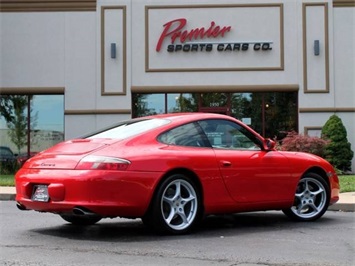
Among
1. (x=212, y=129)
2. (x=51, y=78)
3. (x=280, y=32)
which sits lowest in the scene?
(x=212, y=129)

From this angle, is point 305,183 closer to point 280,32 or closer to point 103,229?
point 103,229

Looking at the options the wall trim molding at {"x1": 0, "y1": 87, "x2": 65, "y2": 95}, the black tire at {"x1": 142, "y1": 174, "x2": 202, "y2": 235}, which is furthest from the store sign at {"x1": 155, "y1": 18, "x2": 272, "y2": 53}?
the black tire at {"x1": 142, "y1": 174, "x2": 202, "y2": 235}

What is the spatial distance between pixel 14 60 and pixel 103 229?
14382mm

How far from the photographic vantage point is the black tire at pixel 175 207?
604 cm

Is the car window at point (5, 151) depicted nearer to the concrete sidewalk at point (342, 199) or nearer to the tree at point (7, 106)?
the tree at point (7, 106)

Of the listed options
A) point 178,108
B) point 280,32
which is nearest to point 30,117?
point 178,108

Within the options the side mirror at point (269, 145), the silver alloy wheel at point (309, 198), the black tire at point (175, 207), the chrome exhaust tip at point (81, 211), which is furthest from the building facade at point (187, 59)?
the chrome exhaust tip at point (81, 211)

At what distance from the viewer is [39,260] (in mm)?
4930

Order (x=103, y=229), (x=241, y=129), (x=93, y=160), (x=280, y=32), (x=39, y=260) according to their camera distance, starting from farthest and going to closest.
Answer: (x=280, y=32) < (x=241, y=129) < (x=103, y=229) < (x=93, y=160) < (x=39, y=260)

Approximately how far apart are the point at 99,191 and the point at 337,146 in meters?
13.8

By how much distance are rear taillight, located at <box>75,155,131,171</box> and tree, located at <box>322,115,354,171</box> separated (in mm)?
13339

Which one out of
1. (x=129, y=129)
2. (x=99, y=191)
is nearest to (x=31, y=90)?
(x=129, y=129)

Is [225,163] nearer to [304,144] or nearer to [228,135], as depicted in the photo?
[228,135]

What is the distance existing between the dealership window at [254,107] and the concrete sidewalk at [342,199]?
803 centimetres
